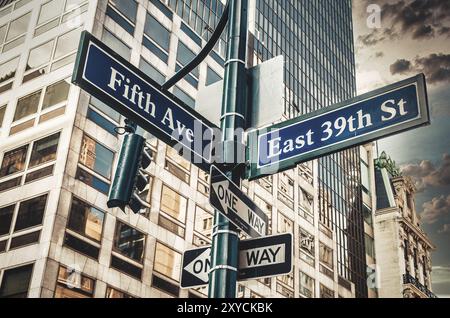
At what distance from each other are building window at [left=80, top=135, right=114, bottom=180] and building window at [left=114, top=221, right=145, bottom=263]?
8.58ft

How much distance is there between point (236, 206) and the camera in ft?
17.7

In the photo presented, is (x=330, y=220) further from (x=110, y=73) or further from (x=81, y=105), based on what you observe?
(x=110, y=73)

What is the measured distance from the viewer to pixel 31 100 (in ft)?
98.6


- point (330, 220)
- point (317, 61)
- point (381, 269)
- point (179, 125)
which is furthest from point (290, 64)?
point (179, 125)

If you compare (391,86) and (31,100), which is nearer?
(391,86)

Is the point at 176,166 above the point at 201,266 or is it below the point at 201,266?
above

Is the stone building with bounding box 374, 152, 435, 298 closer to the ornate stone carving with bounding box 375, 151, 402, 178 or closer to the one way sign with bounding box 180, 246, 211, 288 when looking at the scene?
the ornate stone carving with bounding box 375, 151, 402, 178

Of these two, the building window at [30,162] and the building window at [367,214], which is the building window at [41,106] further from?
the building window at [367,214]

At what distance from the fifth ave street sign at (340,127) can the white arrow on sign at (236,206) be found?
0.42 m

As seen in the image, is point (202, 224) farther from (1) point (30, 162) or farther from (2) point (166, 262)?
(1) point (30, 162)

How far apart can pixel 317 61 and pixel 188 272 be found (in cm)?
6064

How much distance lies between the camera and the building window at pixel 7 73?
31.8 m

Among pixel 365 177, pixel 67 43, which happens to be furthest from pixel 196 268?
pixel 365 177

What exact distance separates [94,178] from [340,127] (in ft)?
75.3
